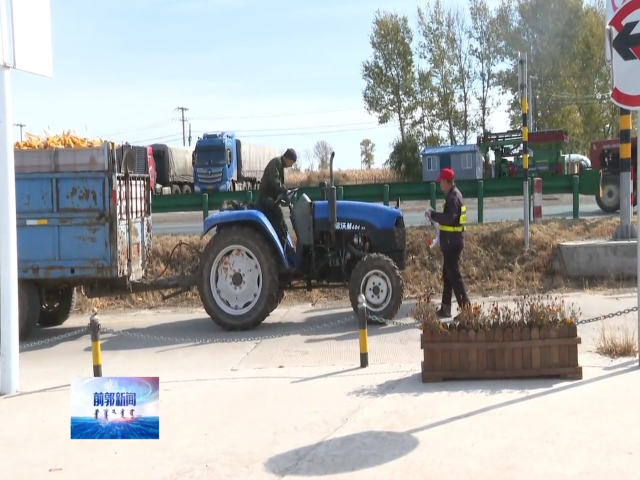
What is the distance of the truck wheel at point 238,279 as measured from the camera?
1033 centimetres

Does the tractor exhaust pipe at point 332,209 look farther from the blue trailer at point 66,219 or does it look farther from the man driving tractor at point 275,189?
the blue trailer at point 66,219

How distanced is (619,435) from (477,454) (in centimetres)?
109

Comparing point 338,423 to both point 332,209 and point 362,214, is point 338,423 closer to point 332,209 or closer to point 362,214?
point 332,209

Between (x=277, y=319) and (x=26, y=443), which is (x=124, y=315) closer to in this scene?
(x=277, y=319)

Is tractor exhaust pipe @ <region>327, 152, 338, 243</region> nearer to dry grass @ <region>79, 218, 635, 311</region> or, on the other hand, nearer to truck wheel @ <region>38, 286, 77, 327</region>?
dry grass @ <region>79, 218, 635, 311</region>

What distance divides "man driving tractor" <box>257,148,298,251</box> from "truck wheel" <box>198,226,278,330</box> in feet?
1.13

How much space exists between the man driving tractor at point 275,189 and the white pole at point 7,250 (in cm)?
372

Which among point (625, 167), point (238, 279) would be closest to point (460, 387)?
point (238, 279)

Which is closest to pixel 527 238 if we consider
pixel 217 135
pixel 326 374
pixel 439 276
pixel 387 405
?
pixel 439 276

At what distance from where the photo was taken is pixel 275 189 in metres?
10.5

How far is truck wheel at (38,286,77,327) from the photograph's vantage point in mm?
11602

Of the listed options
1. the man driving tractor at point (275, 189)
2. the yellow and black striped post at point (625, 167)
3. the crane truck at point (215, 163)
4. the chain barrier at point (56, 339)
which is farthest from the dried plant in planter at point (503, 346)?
the crane truck at point (215, 163)

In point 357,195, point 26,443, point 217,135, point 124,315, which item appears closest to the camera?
Answer: point 26,443

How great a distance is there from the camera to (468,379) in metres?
7.06
